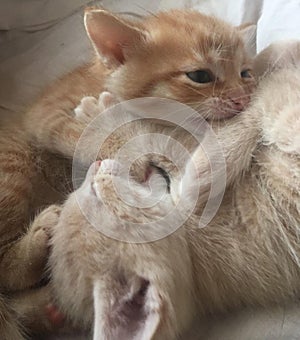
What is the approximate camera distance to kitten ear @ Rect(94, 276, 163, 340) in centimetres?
104

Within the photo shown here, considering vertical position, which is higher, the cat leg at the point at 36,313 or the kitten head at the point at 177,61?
the kitten head at the point at 177,61

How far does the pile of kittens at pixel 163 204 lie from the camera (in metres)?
1.15

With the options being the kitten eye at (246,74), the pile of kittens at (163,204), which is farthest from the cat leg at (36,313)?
the kitten eye at (246,74)

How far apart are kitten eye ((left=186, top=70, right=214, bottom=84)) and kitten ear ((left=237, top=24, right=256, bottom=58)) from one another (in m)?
0.20

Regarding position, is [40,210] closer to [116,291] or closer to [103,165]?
[103,165]

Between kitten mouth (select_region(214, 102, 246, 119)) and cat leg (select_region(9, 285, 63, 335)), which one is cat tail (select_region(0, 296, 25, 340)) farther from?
kitten mouth (select_region(214, 102, 246, 119))

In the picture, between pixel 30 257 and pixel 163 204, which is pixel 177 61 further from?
pixel 30 257

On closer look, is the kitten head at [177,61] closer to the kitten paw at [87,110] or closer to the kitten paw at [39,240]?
the kitten paw at [87,110]

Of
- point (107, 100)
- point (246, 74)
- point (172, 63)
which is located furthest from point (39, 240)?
point (246, 74)

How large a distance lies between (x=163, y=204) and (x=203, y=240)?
10cm

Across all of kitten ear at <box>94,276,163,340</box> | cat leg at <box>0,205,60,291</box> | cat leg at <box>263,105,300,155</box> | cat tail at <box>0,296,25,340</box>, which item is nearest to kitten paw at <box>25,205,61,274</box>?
cat leg at <box>0,205,60,291</box>

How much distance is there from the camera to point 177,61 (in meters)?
1.37

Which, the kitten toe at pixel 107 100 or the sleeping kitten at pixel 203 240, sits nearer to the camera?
the sleeping kitten at pixel 203 240

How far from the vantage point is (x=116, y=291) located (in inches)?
43.9
